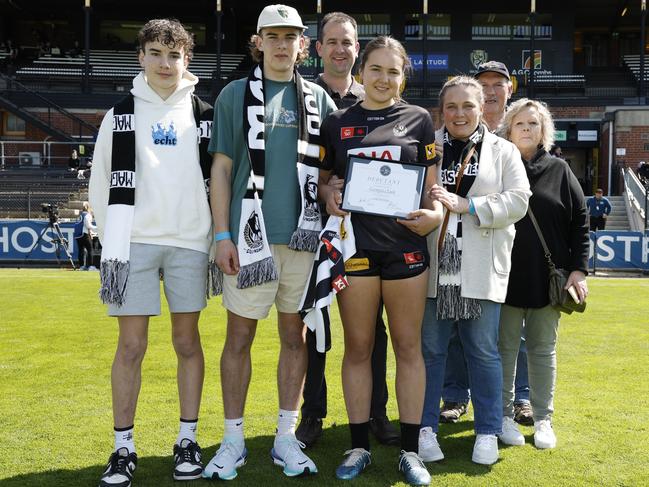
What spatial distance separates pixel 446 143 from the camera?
4.32 m

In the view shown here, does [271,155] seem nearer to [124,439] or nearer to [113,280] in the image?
[113,280]

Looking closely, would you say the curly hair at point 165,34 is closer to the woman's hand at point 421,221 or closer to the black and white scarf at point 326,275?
the black and white scarf at point 326,275

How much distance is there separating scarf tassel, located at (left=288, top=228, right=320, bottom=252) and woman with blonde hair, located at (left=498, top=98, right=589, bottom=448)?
135 cm

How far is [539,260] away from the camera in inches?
181

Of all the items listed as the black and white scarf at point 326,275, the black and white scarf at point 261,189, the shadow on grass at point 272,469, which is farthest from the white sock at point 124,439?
the black and white scarf at point 326,275

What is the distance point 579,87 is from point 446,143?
28.7m

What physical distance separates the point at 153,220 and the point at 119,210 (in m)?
0.18

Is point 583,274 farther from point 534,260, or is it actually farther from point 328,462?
point 328,462

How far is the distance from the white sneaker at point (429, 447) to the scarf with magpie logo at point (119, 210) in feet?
5.85

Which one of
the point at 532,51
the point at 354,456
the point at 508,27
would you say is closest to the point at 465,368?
the point at 354,456

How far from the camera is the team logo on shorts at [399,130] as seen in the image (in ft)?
12.6

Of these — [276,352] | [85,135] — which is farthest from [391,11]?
[276,352]

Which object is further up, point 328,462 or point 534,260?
point 534,260

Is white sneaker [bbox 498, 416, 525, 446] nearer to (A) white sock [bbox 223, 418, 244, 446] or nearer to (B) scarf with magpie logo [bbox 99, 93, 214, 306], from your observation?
(A) white sock [bbox 223, 418, 244, 446]
